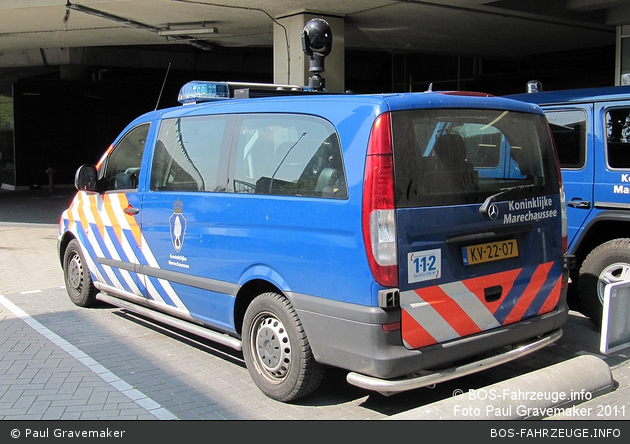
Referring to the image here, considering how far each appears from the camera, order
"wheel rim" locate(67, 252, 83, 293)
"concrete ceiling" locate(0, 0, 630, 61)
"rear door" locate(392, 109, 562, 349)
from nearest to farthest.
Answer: "rear door" locate(392, 109, 562, 349) < "wheel rim" locate(67, 252, 83, 293) < "concrete ceiling" locate(0, 0, 630, 61)

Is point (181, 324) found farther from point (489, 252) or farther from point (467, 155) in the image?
point (467, 155)

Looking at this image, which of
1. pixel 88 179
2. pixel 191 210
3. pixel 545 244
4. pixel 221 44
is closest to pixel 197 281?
pixel 191 210

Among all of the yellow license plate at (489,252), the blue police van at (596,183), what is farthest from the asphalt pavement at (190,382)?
the yellow license plate at (489,252)

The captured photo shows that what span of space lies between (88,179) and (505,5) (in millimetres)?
8555

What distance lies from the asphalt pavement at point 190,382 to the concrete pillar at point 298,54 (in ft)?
21.6

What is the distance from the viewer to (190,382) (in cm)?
479

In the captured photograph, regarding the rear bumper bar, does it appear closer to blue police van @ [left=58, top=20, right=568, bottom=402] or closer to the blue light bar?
blue police van @ [left=58, top=20, right=568, bottom=402]

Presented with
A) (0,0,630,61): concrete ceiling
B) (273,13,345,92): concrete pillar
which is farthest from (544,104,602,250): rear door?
(273,13,345,92): concrete pillar

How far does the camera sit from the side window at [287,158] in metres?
3.99

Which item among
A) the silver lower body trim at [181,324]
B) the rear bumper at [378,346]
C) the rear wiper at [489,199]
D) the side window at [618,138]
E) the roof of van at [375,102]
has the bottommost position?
A: the silver lower body trim at [181,324]

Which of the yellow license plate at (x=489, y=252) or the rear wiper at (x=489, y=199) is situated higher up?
the rear wiper at (x=489, y=199)

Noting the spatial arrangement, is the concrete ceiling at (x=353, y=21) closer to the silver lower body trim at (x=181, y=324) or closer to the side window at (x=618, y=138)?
the side window at (x=618, y=138)

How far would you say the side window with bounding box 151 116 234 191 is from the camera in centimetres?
488

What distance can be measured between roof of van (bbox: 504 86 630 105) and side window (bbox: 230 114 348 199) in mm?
3084
